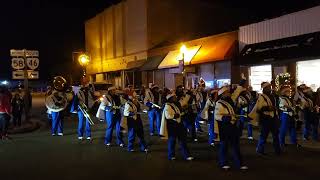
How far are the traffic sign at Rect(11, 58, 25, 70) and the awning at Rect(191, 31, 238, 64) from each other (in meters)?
9.87

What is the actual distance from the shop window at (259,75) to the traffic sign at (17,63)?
455 inches

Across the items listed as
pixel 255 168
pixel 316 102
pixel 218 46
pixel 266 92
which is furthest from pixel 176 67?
pixel 255 168

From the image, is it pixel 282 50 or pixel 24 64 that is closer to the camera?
pixel 282 50

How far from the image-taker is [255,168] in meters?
9.59

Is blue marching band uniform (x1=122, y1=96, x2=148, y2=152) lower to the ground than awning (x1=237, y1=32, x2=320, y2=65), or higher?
lower

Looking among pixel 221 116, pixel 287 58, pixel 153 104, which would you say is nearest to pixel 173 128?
pixel 221 116

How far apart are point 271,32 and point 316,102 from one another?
7362mm

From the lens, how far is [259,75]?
22.4 metres

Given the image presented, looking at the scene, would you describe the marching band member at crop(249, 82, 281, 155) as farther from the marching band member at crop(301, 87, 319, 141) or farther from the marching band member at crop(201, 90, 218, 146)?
the marching band member at crop(301, 87, 319, 141)

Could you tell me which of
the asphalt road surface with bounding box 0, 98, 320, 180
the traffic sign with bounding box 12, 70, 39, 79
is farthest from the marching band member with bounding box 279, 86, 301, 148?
the traffic sign with bounding box 12, 70, 39, 79

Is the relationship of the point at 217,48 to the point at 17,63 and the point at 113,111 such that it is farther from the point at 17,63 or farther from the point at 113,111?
the point at 113,111

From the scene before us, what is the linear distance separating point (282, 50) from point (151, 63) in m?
14.5

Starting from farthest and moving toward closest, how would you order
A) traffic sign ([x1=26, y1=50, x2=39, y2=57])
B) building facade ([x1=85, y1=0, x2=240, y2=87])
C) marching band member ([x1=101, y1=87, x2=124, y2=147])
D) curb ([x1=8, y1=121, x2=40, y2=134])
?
1. building facade ([x1=85, y1=0, x2=240, y2=87])
2. traffic sign ([x1=26, y1=50, x2=39, y2=57])
3. curb ([x1=8, y1=121, x2=40, y2=134])
4. marching band member ([x1=101, y1=87, x2=124, y2=147])

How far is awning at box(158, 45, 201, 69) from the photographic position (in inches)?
1078
